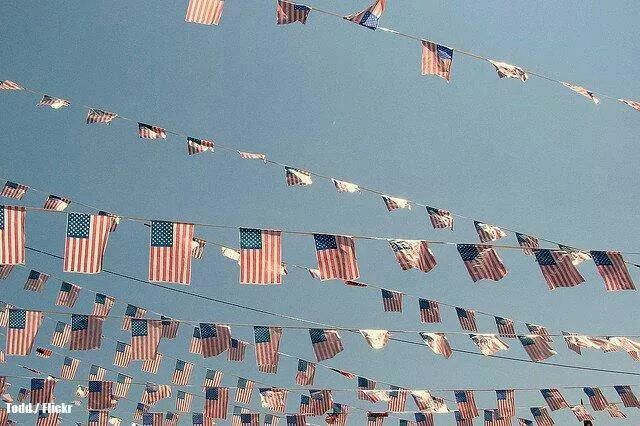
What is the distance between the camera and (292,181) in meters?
16.9

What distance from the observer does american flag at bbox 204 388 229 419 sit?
21234 millimetres

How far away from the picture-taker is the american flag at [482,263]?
14.7 metres

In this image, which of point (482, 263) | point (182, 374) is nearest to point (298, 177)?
point (482, 263)

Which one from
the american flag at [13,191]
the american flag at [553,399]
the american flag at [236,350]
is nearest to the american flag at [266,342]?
the american flag at [236,350]

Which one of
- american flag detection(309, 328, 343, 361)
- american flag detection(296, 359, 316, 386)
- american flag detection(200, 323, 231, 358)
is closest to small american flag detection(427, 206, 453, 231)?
american flag detection(309, 328, 343, 361)

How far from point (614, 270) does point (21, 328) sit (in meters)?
11.8

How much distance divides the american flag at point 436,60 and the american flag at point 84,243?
5.85m

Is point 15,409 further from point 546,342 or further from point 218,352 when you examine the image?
point 546,342

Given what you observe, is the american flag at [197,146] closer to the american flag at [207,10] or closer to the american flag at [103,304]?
the american flag at [103,304]

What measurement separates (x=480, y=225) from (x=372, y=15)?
6.09m

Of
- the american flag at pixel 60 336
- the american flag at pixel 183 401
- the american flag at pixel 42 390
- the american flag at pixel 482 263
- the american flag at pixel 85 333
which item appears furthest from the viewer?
the american flag at pixel 183 401

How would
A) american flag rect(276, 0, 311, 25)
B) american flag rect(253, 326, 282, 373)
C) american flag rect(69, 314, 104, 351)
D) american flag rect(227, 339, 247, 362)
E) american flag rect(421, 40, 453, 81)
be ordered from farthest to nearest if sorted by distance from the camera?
american flag rect(227, 339, 247, 362), american flag rect(253, 326, 282, 373), american flag rect(69, 314, 104, 351), american flag rect(421, 40, 453, 81), american flag rect(276, 0, 311, 25)

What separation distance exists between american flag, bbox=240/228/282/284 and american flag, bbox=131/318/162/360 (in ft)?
17.3

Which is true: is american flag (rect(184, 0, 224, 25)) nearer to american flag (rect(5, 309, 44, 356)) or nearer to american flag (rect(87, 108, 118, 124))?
american flag (rect(87, 108, 118, 124))
